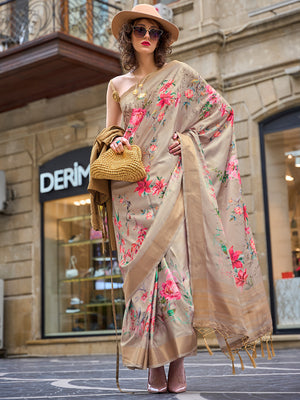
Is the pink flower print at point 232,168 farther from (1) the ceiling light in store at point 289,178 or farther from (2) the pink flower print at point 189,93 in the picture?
(1) the ceiling light in store at point 289,178

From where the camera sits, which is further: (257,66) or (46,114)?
(46,114)

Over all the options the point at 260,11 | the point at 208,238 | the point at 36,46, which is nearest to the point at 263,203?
the point at 260,11

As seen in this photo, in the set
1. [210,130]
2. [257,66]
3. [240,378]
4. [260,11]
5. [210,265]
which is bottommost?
[240,378]

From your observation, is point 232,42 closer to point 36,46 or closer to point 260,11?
point 260,11

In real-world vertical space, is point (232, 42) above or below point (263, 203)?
above

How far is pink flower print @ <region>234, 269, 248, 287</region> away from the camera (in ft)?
11.7

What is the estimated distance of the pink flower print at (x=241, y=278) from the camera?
11.7ft

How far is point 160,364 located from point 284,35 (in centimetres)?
732

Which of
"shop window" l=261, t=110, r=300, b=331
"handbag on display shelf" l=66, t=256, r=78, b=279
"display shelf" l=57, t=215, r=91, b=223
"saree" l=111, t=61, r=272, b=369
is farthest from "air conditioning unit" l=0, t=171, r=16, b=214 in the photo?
"saree" l=111, t=61, r=272, b=369

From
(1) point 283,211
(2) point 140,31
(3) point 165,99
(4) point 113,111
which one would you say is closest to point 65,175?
(1) point 283,211

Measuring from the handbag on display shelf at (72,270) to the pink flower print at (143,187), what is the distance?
8.53 metres

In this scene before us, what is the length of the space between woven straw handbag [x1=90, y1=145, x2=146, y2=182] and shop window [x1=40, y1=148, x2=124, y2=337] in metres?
7.66

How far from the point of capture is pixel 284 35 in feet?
31.9

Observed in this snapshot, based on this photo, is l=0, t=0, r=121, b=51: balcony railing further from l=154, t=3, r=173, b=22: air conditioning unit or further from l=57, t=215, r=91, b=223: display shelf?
l=57, t=215, r=91, b=223: display shelf
